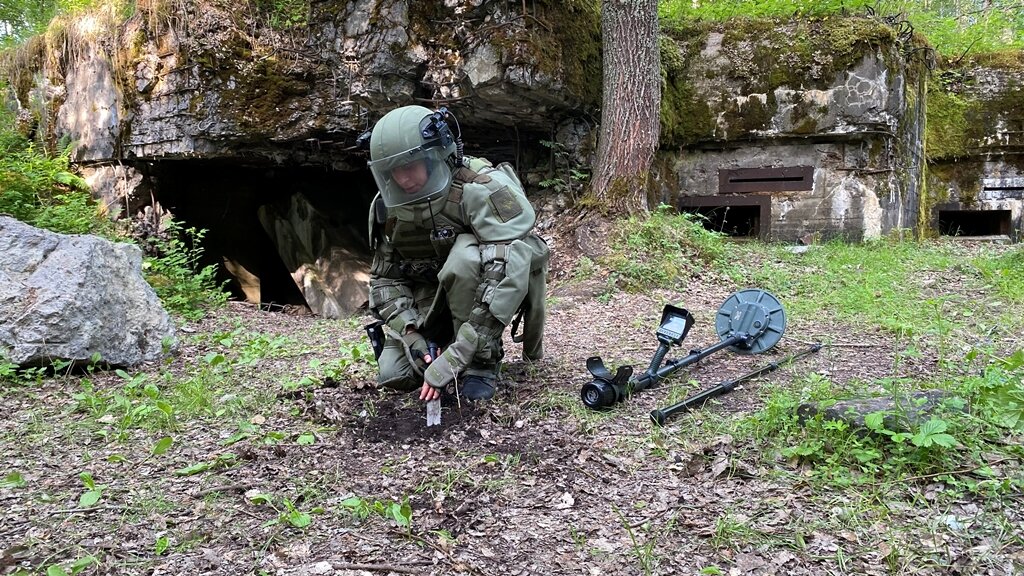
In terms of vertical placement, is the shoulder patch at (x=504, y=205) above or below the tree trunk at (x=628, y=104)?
below

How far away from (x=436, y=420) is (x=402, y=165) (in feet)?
3.68

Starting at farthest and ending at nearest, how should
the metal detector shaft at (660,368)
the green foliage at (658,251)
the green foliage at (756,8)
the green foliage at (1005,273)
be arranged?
the green foliage at (756,8), the green foliage at (658,251), the green foliage at (1005,273), the metal detector shaft at (660,368)

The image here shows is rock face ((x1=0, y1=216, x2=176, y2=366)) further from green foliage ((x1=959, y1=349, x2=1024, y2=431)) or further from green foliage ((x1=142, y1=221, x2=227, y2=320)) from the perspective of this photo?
green foliage ((x1=959, y1=349, x2=1024, y2=431))

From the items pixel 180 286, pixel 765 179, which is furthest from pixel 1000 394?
pixel 765 179

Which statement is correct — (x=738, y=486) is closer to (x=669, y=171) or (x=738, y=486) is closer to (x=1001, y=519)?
(x=1001, y=519)

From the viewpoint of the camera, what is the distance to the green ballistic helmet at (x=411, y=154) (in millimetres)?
2789

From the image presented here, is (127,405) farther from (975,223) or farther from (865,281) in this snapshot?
A: (975,223)

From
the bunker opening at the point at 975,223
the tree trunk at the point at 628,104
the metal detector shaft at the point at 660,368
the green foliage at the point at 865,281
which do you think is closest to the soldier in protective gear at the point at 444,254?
the metal detector shaft at the point at 660,368

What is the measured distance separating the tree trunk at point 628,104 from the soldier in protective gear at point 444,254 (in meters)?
3.46

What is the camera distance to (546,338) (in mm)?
4527

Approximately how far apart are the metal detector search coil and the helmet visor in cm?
109

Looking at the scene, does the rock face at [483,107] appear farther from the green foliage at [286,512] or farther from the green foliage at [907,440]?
the green foliage at [286,512]

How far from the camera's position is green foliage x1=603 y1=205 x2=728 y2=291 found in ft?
19.4

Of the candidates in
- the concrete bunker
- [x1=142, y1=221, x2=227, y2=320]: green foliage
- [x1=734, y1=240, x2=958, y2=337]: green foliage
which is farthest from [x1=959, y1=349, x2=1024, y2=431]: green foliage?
the concrete bunker
